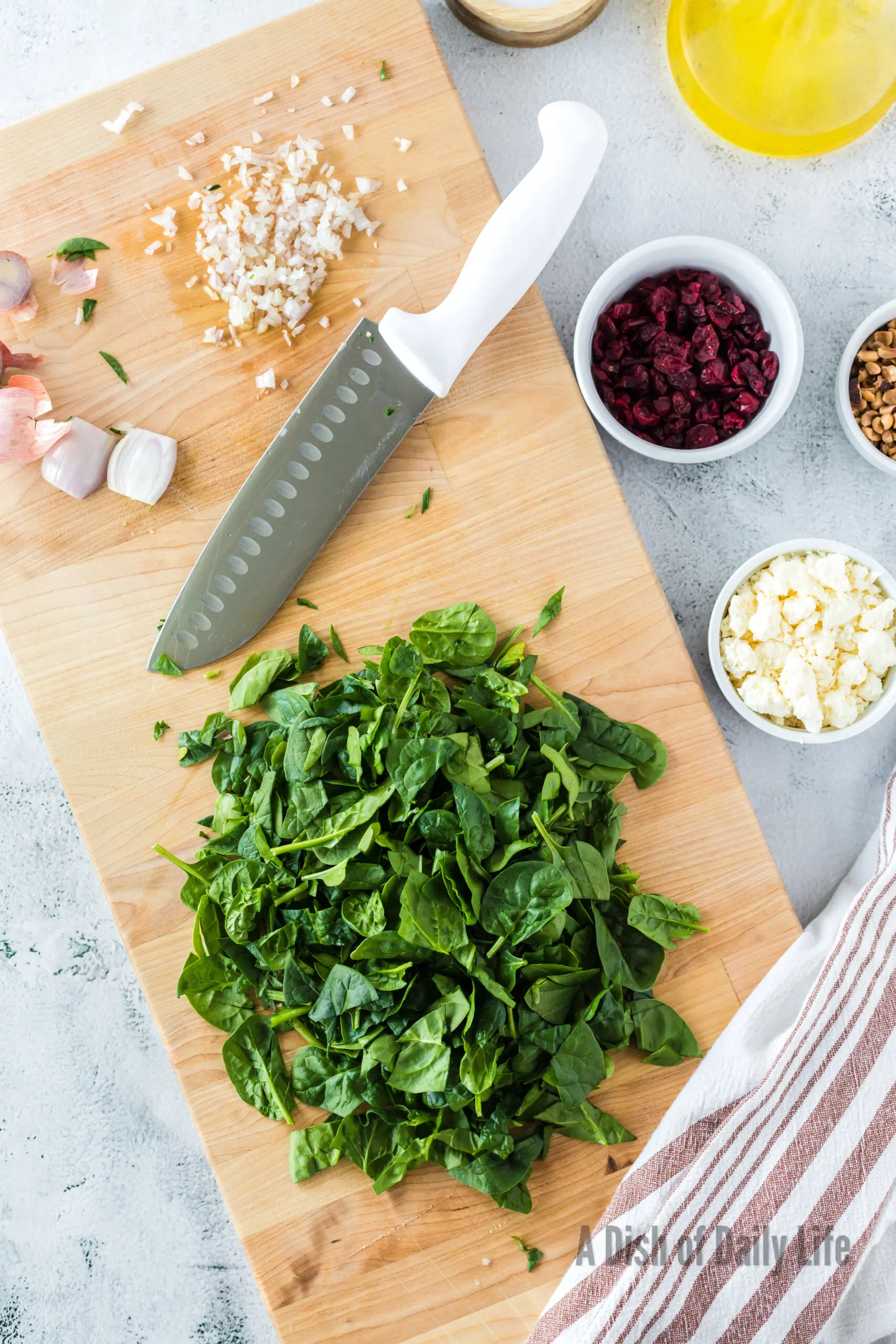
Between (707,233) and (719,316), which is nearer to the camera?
(719,316)

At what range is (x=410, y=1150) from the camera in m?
1.12

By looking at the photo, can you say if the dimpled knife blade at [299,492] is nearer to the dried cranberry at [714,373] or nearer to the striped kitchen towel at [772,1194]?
the dried cranberry at [714,373]

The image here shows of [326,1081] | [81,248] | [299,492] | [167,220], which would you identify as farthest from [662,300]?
[326,1081]

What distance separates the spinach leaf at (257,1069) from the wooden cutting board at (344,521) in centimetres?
13

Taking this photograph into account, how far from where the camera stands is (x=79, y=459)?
3.97 ft

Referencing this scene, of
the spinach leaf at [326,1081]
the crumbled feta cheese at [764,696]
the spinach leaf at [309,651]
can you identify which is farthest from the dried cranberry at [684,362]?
the spinach leaf at [326,1081]

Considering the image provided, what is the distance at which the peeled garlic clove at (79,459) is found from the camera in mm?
1204

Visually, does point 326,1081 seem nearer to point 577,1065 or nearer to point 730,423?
point 577,1065

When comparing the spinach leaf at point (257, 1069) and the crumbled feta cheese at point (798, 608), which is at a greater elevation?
the crumbled feta cheese at point (798, 608)

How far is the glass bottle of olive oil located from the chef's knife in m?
0.33

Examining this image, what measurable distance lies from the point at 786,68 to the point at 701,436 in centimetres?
52

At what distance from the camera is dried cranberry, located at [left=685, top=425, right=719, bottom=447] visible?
1.28m

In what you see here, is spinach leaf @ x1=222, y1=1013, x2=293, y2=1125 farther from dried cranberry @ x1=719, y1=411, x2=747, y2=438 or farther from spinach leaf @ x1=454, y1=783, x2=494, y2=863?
dried cranberry @ x1=719, y1=411, x2=747, y2=438

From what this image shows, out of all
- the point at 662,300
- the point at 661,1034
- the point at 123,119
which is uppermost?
the point at 123,119
